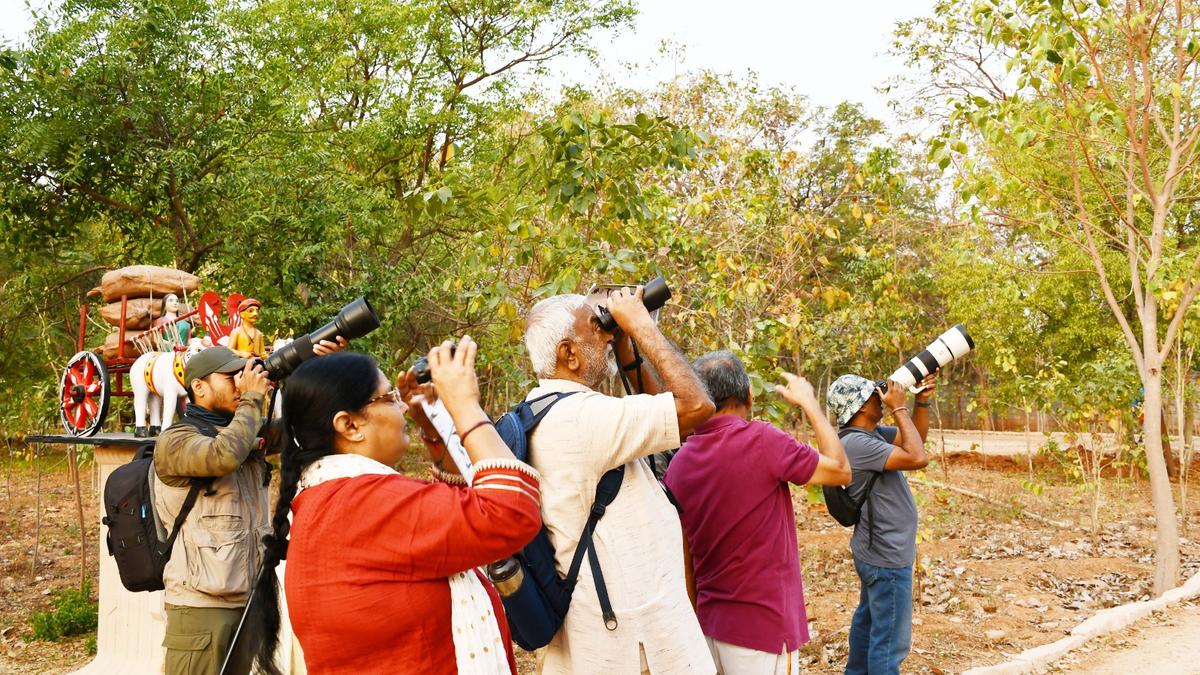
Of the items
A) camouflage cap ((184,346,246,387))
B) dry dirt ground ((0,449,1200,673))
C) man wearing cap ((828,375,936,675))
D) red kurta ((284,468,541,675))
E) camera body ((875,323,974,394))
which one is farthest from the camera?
dry dirt ground ((0,449,1200,673))

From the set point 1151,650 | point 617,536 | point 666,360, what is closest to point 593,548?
point 617,536

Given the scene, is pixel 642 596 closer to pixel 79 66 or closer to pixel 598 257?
pixel 598 257

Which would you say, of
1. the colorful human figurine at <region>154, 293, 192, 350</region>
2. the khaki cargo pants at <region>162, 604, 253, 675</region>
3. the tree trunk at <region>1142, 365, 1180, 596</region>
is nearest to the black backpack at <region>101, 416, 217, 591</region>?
the khaki cargo pants at <region>162, 604, 253, 675</region>

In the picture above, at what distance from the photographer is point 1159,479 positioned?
6.06 metres

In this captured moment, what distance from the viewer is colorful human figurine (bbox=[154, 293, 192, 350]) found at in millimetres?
4805

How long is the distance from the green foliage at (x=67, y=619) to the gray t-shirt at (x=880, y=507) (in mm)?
5552

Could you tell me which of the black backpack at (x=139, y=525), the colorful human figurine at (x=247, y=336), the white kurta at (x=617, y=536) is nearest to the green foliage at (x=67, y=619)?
the colorful human figurine at (x=247, y=336)

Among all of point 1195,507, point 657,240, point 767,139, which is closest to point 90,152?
point 657,240

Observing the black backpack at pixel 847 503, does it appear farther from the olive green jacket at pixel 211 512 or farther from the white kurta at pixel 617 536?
the olive green jacket at pixel 211 512

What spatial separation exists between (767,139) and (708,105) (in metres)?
1.01

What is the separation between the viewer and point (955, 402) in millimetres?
A: 26328

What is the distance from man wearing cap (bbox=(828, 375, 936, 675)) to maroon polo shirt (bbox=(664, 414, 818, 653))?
90 cm

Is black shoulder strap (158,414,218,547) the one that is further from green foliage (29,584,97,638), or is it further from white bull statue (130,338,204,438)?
green foliage (29,584,97,638)

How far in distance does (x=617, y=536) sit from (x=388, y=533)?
658 millimetres
